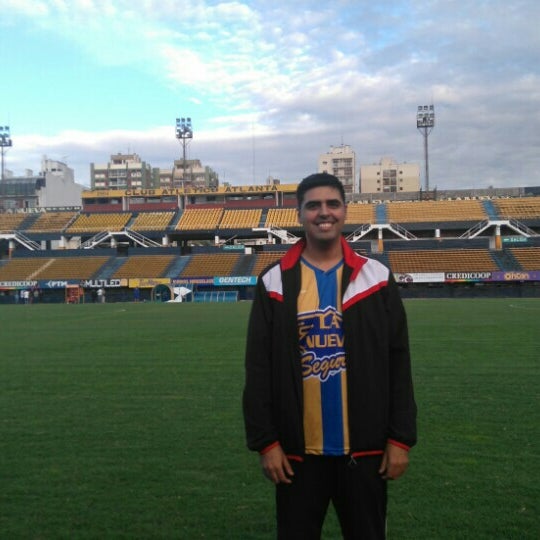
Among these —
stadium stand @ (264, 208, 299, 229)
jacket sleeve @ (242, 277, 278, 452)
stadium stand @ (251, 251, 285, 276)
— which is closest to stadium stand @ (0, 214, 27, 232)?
stadium stand @ (264, 208, 299, 229)

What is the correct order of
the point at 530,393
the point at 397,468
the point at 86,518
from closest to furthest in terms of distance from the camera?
the point at 397,468 → the point at 86,518 → the point at 530,393

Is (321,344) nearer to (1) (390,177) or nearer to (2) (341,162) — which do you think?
(1) (390,177)

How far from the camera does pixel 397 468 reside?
289cm

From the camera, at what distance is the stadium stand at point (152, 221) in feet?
190

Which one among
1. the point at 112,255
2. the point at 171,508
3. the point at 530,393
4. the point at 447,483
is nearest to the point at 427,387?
the point at 530,393

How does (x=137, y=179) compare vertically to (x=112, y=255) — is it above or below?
above

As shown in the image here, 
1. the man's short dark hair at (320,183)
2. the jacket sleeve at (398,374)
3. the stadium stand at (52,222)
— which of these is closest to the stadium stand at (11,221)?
the stadium stand at (52,222)

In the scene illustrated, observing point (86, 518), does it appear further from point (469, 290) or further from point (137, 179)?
point (137, 179)

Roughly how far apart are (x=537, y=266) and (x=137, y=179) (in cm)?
9665

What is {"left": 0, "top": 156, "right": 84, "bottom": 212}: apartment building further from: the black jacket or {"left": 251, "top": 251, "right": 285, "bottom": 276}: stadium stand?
the black jacket

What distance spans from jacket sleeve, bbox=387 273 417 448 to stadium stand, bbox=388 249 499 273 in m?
41.1

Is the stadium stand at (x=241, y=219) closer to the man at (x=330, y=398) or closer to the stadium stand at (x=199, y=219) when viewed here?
the stadium stand at (x=199, y=219)

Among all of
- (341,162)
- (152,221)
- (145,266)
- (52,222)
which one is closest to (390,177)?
(341,162)

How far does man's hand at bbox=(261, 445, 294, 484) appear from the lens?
2.87 metres
